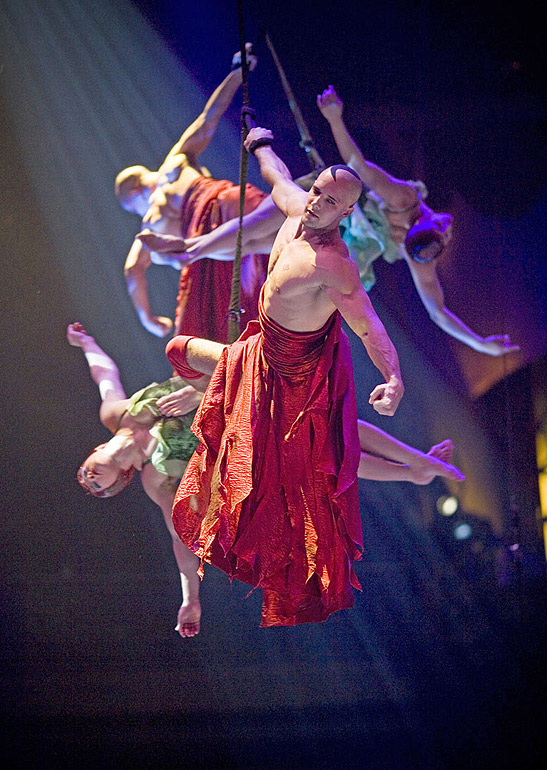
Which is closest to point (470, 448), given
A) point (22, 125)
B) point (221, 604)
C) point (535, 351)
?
point (535, 351)

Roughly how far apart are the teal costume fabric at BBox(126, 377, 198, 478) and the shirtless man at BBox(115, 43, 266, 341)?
27 centimetres

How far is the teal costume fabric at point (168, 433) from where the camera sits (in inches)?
98.0

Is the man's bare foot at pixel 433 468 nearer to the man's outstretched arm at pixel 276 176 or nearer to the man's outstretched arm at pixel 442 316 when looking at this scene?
the man's outstretched arm at pixel 442 316

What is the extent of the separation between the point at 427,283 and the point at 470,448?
72 centimetres

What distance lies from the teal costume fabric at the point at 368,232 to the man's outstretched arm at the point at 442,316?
12cm

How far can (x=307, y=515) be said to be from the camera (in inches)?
72.9

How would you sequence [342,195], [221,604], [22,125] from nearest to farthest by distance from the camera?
[342,195] < [221,604] < [22,125]

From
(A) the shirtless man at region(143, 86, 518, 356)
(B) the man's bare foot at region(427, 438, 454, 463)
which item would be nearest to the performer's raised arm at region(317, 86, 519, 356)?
(A) the shirtless man at region(143, 86, 518, 356)

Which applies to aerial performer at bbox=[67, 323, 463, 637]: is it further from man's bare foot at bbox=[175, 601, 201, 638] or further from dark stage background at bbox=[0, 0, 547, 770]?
dark stage background at bbox=[0, 0, 547, 770]


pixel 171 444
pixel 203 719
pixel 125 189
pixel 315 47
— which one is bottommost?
pixel 203 719

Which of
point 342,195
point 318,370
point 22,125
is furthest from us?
point 22,125

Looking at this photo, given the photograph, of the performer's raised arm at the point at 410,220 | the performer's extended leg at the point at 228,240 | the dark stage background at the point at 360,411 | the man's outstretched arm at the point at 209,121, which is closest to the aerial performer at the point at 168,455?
the dark stage background at the point at 360,411

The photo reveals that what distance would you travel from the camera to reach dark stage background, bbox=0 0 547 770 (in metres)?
2.62

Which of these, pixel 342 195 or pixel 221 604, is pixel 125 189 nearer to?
pixel 342 195
